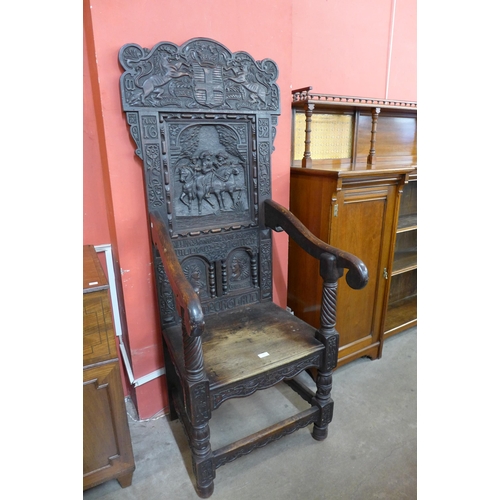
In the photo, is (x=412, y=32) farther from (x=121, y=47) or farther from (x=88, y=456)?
(x=88, y=456)

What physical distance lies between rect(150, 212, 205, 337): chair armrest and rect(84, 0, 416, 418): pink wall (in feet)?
0.67

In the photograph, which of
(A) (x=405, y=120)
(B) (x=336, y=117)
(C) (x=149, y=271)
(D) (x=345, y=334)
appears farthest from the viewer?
(A) (x=405, y=120)

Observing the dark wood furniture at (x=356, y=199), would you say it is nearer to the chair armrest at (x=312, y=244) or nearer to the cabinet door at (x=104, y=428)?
the chair armrest at (x=312, y=244)

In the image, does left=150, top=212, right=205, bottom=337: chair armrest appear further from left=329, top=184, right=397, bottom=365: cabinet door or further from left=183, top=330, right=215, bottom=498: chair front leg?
left=329, top=184, right=397, bottom=365: cabinet door

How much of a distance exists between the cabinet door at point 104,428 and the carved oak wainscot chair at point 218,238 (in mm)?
248

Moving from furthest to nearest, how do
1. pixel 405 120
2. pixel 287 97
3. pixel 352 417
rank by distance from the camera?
pixel 405 120, pixel 352 417, pixel 287 97

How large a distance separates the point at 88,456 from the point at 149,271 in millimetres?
757

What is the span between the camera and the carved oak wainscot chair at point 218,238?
1.29 metres

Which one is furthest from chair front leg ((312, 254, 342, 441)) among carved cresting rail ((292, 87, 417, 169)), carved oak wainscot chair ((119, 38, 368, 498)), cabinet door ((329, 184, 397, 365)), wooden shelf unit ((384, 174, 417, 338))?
wooden shelf unit ((384, 174, 417, 338))

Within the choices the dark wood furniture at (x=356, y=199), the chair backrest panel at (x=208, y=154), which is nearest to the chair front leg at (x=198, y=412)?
the chair backrest panel at (x=208, y=154)

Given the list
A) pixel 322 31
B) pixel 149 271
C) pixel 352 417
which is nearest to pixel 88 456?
pixel 149 271

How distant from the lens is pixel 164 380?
177 cm

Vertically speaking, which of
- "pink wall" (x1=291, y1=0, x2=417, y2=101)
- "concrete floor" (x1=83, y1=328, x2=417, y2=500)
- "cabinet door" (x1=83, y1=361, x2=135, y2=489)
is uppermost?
"pink wall" (x1=291, y1=0, x2=417, y2=101)

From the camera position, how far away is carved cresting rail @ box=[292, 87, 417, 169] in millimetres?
1822
